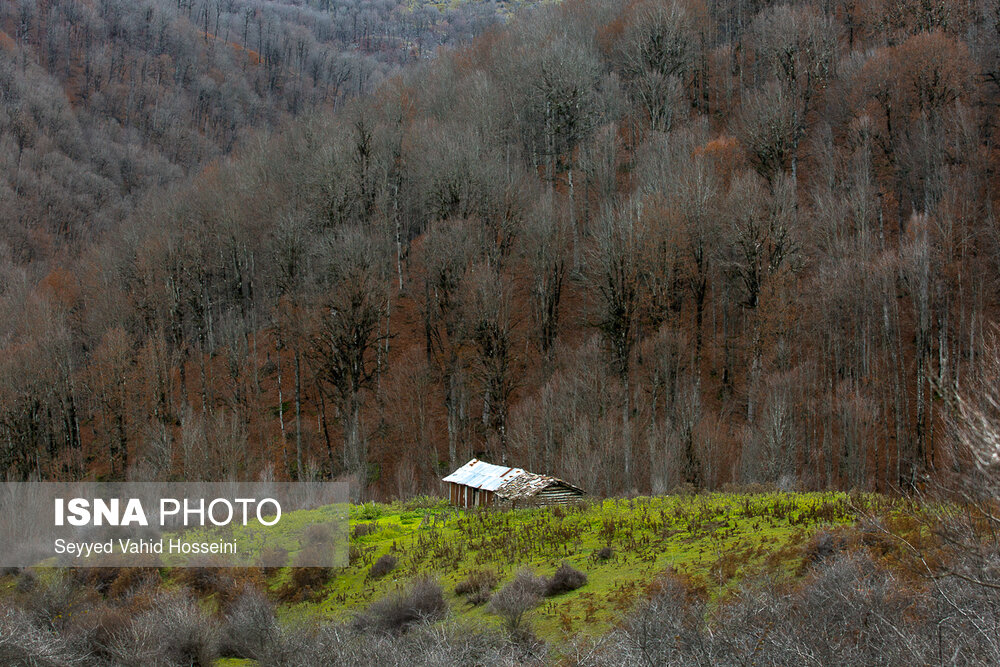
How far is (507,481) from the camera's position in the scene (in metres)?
25.2

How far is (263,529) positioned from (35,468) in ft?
88.2

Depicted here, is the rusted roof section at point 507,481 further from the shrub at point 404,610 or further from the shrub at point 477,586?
the shrub at point 404,610

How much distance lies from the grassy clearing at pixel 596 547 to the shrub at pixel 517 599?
0.83 ft

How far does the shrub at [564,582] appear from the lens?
14.3 meters

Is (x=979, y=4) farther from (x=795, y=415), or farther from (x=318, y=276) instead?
(x=318, y=276)

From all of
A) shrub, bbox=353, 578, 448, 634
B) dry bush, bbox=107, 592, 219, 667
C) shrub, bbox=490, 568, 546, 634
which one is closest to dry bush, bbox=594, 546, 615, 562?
shrub, bbox=490, 568, 546, 634

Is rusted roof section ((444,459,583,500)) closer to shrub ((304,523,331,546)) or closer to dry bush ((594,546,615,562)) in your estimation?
shrub ((304,523,331,546))

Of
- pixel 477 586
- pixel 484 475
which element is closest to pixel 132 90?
pixel 484 475

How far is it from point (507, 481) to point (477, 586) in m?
9.81

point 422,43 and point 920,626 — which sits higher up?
point 422,43

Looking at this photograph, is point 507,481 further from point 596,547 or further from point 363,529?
point 596,547

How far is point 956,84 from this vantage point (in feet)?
133

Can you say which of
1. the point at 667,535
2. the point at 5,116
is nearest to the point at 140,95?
the point at 5,116

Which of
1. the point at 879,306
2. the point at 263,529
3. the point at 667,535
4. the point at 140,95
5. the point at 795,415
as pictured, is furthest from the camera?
the point at 140,95
